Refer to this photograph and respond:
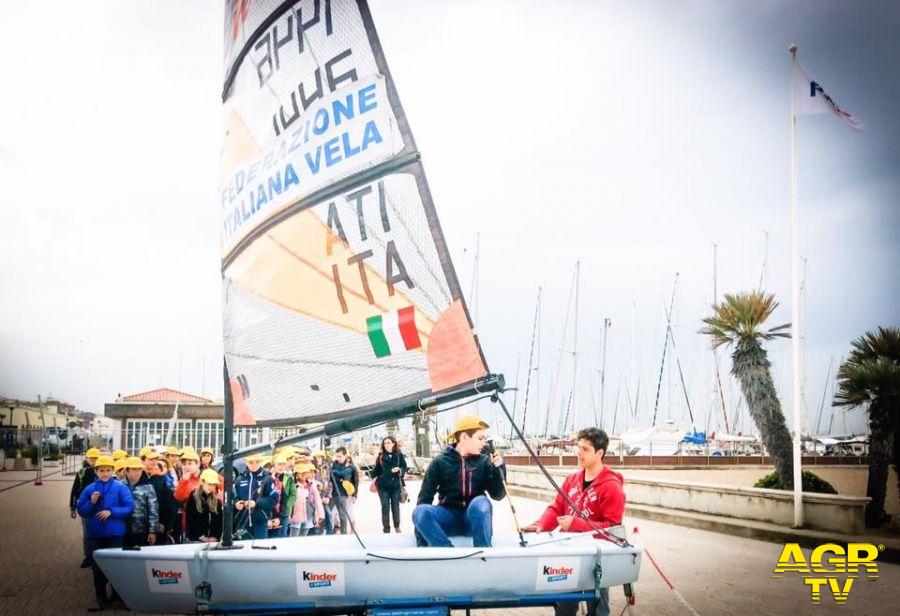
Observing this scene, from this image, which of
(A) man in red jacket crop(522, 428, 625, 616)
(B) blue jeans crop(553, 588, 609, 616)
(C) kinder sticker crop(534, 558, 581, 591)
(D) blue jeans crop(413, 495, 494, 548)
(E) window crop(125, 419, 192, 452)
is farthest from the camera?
(E) window crop(125, 419, 192, 452)

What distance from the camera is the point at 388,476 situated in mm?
12750

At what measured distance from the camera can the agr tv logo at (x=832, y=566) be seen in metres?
8.82

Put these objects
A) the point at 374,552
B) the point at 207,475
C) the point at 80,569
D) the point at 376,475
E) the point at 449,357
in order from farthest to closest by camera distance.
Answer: the point at 376,475
the point at 80,569
the point at 207,475
the point at 449,357
the point at 374,552

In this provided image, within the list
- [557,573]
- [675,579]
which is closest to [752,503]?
[675,579]

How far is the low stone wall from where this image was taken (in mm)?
12203

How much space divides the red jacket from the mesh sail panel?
4.92 feet

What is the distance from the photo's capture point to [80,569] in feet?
32.7

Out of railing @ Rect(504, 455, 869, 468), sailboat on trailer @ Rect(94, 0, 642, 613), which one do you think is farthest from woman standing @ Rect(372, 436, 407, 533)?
railing @ Rect(504, 455, 869, 468)

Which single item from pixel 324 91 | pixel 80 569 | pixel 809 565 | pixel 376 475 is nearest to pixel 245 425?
pixel 324 91

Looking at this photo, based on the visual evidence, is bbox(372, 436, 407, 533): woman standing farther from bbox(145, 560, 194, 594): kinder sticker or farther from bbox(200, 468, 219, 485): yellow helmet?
bbox(145, 560, 194, 594): kinder sticker

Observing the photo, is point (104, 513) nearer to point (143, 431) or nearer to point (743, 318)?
point (743, 318)

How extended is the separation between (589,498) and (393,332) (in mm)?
2028

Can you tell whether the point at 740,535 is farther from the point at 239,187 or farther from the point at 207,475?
the point at 239,187

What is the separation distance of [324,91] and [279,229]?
1060mm
